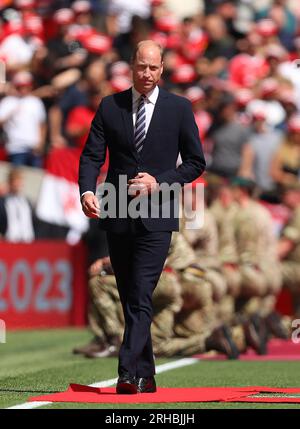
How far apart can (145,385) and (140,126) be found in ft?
5.72

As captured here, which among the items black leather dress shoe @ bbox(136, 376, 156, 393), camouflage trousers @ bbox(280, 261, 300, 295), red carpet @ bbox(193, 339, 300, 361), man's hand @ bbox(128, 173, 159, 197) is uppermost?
man's hand @ bbox(128, 173, 159, 197)

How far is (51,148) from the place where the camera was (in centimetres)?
2091

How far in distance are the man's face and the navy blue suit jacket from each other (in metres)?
0.17

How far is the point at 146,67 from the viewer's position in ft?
31.9

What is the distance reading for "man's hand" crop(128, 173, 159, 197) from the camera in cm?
965

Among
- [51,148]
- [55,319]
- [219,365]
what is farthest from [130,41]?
[219,365]

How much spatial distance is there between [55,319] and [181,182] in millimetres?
9943

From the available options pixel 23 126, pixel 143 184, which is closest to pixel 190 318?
pixel 143 184

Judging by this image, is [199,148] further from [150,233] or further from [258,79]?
[258,79]

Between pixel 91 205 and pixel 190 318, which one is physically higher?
pixel 91 205
